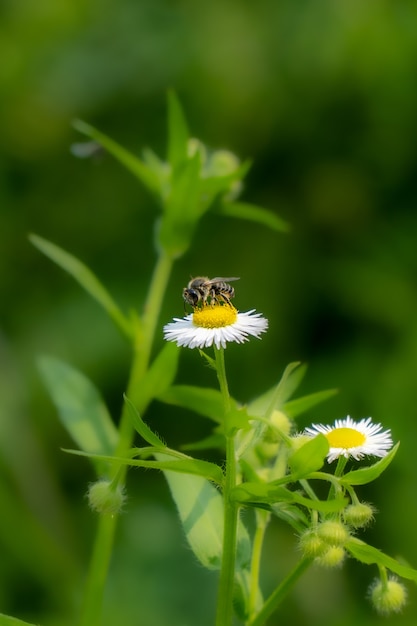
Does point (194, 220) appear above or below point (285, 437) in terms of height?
above

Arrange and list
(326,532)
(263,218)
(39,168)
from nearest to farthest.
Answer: (326,532) < (263,218) < (39,168)

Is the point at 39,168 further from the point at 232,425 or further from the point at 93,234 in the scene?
the point at 232,425

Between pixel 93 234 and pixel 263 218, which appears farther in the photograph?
pixel 93 234

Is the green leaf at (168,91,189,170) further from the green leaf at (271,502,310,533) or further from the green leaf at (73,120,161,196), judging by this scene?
the green leaf at (271,502,310,533)

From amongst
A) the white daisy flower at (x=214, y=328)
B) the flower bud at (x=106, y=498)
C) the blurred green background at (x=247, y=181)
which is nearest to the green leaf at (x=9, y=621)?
the flower bud at (x=106, y=498)

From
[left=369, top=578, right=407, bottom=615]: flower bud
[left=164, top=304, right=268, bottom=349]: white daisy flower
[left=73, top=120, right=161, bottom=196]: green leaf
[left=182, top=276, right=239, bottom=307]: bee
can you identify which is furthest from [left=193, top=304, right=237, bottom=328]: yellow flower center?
[left=73, top=120, right=161, bottom=196]: green leaf

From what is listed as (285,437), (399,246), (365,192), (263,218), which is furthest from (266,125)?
(285,437)
